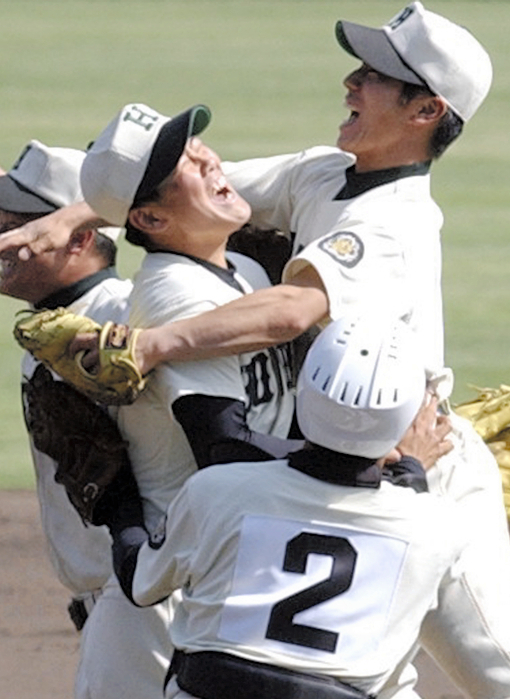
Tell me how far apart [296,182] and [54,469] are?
0.86 metres

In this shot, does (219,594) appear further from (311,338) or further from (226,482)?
(311,338)

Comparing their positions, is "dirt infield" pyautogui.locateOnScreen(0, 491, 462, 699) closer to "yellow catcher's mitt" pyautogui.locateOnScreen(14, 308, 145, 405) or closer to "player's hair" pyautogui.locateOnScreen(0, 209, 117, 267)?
"player's hair" pyautogui.locateOnScreen(0, 209, 117, 267)

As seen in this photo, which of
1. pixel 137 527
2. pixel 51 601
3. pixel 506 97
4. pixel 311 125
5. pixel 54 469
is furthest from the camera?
pixel 506 97

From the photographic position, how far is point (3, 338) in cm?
939

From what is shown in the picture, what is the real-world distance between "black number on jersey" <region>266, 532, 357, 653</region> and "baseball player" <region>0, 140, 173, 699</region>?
78cm

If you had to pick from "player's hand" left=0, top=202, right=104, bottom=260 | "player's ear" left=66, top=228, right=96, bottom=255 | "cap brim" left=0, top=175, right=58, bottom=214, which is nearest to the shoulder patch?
"player's hand" left=0, top=202, right=104, bottom=260

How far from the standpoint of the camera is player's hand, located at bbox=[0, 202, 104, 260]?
14.0ft

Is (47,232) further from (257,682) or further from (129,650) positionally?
(257,682)

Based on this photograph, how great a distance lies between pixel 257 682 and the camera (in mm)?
3365

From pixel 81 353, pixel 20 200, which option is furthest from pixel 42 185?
pixel 81 353

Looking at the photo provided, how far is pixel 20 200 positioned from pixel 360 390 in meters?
1.43

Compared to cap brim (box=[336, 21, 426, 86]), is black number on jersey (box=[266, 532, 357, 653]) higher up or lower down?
lower down

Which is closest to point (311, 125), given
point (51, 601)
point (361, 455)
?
point (51, 601)

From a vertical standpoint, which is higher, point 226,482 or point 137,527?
point 226,482
